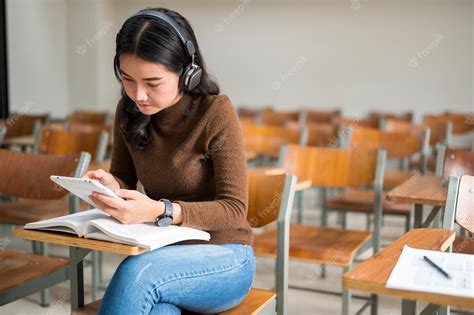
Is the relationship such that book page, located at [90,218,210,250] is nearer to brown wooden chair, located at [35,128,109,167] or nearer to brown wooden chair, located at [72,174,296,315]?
brown wooden chair, located at [72,174,296,315]

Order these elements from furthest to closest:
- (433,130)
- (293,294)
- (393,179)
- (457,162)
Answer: (433,130), (393,179), (293,294), (457,162)

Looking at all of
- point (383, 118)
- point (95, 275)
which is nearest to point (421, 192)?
point (95, 275)

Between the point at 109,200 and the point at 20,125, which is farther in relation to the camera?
the point at 20,125

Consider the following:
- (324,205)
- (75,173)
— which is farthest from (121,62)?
(324,205)

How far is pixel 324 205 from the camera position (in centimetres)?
325

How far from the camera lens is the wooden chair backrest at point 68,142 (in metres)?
3.48

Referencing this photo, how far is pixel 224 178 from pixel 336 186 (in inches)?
48.6

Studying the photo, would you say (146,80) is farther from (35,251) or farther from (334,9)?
(334,9)

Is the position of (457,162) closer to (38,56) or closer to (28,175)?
(28,175)

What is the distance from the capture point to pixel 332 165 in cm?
274

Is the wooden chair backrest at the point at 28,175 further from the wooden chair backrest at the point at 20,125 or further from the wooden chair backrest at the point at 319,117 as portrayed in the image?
the wooden chair backrest at the point at 319,117

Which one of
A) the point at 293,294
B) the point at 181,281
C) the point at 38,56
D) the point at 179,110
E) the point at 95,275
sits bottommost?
the point at 293,294

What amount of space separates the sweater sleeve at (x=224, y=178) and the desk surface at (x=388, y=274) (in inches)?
16.3

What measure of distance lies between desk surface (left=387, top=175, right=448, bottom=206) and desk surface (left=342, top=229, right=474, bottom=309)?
0.69 m
